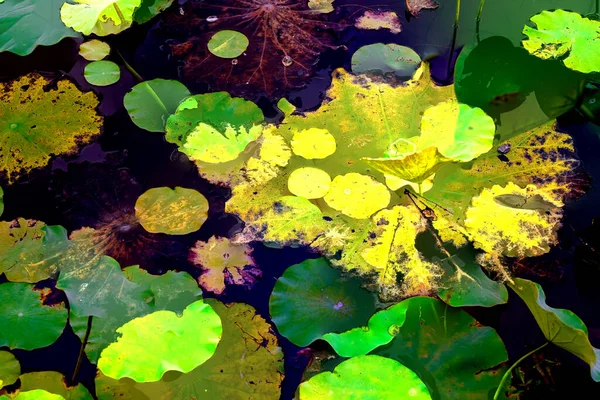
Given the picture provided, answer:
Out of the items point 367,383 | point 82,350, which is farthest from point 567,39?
point 82,350

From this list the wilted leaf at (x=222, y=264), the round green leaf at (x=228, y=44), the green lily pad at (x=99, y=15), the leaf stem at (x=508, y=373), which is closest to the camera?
the leaf stem at (x=508, y=373)

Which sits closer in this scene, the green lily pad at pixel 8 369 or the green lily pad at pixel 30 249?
the green lily pad at pixel 8 369

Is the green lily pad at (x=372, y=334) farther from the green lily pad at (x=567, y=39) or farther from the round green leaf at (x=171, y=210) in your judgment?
the green lily pad at (x=567, y=39)

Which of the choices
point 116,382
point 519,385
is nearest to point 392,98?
point 519,385

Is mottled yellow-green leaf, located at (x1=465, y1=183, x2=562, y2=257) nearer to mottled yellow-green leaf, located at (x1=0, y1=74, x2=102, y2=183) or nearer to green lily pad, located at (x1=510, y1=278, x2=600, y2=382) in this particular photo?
green lily pad, located at (x1=510, y1=278, x2=600, y2=382)

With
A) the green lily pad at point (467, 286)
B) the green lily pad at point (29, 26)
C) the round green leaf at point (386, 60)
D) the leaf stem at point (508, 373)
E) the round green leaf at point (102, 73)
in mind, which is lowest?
the leaf stem at point (508, 373)

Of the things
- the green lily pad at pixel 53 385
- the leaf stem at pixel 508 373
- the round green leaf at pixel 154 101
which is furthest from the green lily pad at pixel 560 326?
the round green leaf at pixel 154 101
